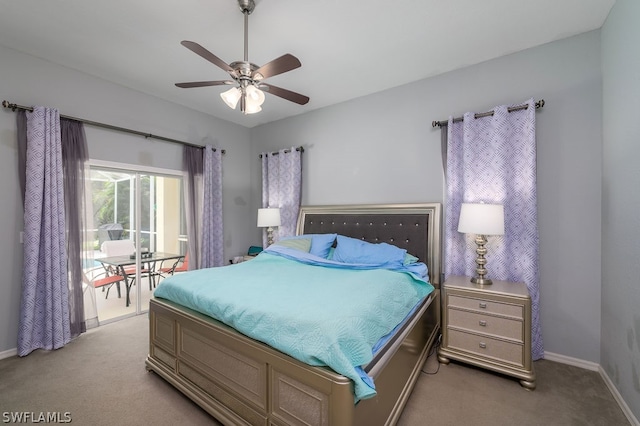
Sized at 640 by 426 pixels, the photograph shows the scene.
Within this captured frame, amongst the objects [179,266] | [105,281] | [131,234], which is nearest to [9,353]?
[105,281]

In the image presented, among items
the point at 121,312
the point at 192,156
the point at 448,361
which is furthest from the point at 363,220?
the point at 121,312

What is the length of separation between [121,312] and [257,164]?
2.88 m

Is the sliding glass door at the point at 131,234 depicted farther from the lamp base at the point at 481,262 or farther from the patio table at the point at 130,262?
the lamp base at the point at 481,262

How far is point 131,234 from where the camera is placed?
3.57m

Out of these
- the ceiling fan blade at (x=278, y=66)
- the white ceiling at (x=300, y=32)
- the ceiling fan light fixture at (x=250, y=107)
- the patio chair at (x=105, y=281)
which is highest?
the white ceiling at (x=300, y=32)

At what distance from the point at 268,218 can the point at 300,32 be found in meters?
2.37

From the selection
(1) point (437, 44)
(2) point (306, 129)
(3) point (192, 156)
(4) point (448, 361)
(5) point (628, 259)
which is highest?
(1) point (437, 44)

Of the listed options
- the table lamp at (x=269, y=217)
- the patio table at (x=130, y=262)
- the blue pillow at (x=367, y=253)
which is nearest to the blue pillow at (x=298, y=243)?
the blue pillow at (x=367, y=253)

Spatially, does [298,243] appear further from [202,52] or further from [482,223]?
[202,52]

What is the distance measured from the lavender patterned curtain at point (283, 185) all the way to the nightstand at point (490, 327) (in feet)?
7.85

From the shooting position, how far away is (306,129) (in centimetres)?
420

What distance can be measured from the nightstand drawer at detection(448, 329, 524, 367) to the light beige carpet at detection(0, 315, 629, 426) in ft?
0.60

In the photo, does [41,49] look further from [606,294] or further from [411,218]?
[606,294]

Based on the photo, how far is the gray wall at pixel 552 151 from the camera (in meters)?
2.38
